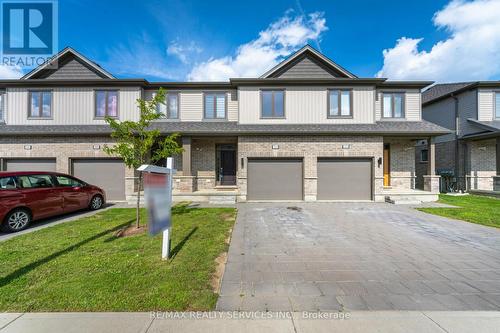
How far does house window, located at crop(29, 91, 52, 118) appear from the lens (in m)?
12.5

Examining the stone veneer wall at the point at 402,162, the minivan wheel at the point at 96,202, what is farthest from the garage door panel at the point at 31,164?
the stone veneer wall at the point at 402,162

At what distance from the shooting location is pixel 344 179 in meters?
11.7

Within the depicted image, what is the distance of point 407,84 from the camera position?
41.3 feet

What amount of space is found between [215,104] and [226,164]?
3544 mm

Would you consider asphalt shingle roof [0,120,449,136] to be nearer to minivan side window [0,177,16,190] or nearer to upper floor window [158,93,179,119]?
upper floor window [158,93,179,119]

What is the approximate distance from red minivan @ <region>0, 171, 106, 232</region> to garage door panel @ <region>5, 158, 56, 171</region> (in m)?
4.87

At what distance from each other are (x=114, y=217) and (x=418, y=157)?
19.4 m

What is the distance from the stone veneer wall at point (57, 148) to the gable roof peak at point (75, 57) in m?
4.30

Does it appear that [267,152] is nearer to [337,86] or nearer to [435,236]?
[337,86]

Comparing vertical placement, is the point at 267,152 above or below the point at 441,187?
above

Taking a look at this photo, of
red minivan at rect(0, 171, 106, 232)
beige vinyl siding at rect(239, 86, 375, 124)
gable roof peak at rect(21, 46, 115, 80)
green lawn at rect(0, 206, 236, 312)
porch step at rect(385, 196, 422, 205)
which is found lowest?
green lawn at rect(0, 206, 236, 312)

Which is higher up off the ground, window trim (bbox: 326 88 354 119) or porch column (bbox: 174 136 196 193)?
window trim (bbox: 326 88 354 119)

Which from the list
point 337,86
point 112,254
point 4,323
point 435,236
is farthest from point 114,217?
point 337,86

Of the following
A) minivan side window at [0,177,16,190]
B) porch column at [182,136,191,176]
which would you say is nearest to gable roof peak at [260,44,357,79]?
porch column at [182,136,191,176]
